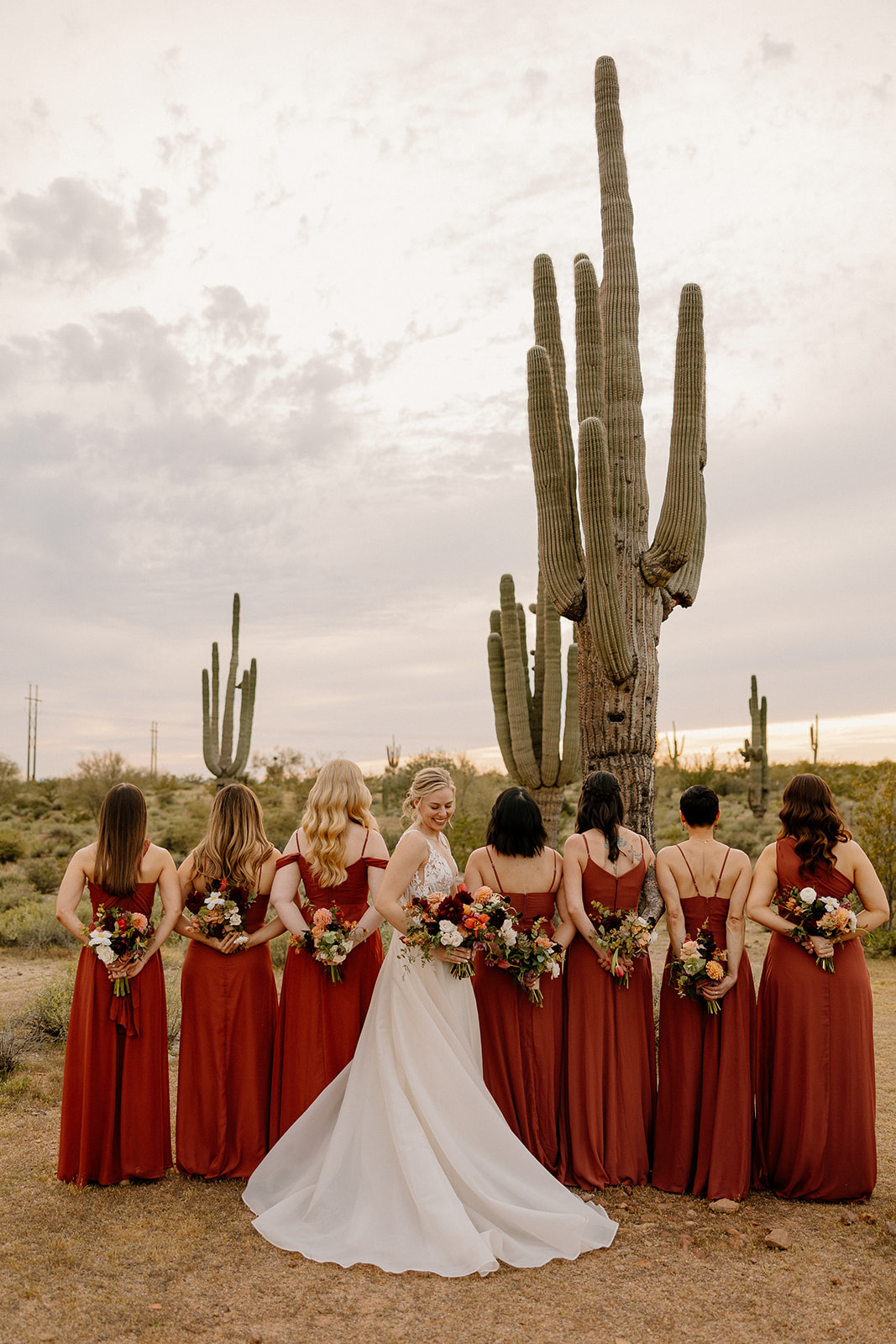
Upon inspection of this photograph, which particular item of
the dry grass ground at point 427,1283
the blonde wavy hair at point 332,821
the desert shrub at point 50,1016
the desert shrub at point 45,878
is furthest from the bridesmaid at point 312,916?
the desert shrub at point 45,878

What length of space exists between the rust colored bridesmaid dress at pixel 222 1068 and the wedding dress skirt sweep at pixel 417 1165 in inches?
16.3

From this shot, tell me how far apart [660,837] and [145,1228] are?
22.1 meters

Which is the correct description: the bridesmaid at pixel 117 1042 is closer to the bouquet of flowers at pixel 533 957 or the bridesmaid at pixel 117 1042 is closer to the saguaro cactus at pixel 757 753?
the bouquet of flowers at pixel 533 957

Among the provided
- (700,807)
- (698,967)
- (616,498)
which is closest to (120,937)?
(698,967)

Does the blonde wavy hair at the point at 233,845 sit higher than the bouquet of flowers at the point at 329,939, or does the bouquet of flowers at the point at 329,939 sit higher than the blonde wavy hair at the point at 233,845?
the blonde wavy hair at the point at 233,845

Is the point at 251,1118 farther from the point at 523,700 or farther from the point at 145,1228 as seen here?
the point at 523,700

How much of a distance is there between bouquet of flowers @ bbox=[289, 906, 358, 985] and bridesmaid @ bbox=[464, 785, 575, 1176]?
2.41 ft

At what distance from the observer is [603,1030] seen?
18.5ft

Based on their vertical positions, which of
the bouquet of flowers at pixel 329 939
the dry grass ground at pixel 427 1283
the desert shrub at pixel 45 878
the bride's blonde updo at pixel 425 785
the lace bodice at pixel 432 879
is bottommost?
the dry grass ground at pixel 427 1283

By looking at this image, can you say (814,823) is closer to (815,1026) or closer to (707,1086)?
(815,1026)

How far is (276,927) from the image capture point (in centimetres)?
580

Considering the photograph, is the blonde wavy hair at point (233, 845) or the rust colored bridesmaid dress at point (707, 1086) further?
the blonde wavy hair at point (233, 845)

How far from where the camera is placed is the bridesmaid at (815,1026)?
17.7 feet

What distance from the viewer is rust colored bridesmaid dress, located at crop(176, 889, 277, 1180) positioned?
5.66 meters
